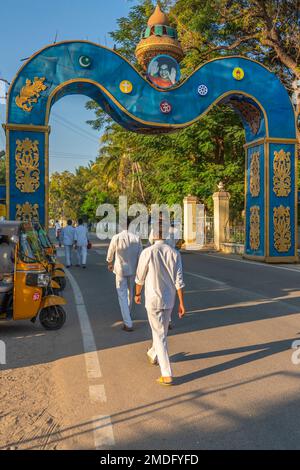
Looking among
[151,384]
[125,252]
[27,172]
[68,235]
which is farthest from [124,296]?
[68,235]

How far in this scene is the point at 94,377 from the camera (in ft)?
17.9

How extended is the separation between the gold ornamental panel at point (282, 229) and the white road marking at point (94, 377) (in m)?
10.5

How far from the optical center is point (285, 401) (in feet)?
15.4

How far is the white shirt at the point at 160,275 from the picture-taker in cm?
541

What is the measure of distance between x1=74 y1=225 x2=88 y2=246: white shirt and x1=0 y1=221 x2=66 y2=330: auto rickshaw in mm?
9648

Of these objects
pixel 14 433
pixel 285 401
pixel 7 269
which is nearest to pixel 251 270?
pixel 7 269

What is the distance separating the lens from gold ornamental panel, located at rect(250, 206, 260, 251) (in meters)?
19.1

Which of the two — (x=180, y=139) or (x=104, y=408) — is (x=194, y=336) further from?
(x=180, y=139)

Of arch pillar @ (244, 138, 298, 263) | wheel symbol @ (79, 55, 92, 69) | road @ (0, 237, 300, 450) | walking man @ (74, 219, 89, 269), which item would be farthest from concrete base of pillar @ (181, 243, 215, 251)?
road @ (0, 237, 300, 450)

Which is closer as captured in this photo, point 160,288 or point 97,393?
point 97,393

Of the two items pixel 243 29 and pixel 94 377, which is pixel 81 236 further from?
pixel 243 29

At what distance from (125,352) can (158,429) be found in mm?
2484

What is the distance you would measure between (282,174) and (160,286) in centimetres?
1448

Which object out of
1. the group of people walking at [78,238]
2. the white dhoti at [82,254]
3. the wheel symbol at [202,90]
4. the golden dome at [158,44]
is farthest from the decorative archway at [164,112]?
the white dhoti at [82,254]
